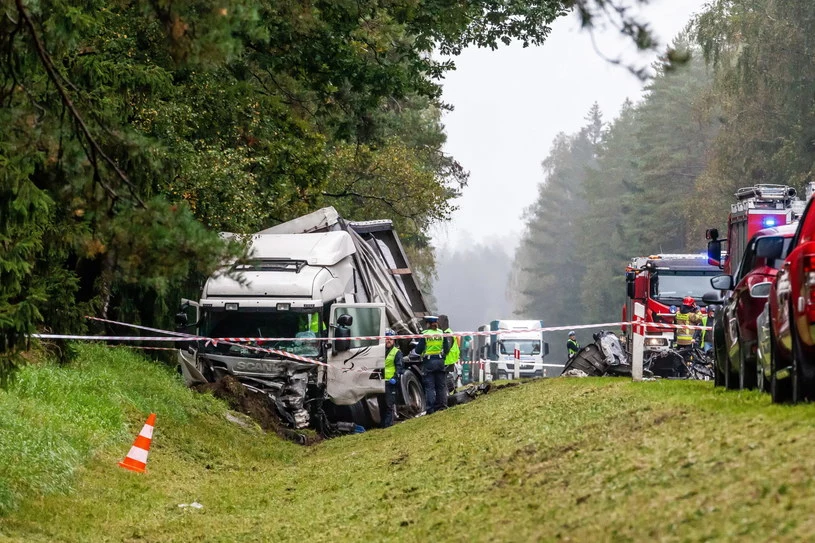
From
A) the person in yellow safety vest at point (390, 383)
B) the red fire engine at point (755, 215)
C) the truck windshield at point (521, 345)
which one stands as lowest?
the person in yellow safety vest at point (390, 383)

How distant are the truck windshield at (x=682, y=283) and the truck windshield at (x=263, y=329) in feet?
38.4

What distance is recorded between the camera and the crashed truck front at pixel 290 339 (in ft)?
64.5

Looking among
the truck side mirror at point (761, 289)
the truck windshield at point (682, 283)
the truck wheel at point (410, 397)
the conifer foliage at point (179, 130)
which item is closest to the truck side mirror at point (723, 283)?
the truck side mirror at point (761, 289)

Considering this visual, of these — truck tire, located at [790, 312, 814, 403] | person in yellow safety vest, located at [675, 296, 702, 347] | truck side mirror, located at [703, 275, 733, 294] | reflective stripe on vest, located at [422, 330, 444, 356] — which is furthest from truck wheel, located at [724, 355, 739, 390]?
person in yellow safety vest, located at [675, 296, 702, 347]

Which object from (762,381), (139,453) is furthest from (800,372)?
(139,453)

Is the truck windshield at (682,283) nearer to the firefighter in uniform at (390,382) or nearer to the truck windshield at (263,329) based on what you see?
the firefighter in uniform at (390,382)

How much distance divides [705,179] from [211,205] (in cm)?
4417

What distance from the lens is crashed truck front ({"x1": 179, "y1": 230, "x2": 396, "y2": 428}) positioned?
64.5 ft

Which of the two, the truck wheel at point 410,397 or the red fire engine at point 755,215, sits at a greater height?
the red fire engine at point 755,215

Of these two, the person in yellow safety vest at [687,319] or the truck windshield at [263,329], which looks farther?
the person in yellow safety vest at [687,319]

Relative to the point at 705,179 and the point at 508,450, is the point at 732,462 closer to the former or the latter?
the point at 508,450

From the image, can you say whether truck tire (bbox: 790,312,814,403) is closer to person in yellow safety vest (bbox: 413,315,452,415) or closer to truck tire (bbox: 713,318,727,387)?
truck tire (bbox: 713,318,727,387)

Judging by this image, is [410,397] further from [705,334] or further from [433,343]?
[705,334]

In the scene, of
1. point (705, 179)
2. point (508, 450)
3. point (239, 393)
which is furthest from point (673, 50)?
point (705, 179)
